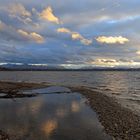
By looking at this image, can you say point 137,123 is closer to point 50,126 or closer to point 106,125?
point 106,125

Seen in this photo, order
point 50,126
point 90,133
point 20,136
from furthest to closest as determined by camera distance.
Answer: point 50,126 → point 90,133 → point 20,136

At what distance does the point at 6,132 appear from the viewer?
18.3 meters

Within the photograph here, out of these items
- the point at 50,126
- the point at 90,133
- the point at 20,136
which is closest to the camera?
the point at 20,136

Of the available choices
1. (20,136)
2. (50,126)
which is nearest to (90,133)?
(50,126)

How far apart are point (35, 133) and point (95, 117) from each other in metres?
8.12

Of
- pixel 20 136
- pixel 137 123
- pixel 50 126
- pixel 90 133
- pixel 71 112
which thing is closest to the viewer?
pixel 20 136

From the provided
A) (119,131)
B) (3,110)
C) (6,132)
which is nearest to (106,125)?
(119,131)

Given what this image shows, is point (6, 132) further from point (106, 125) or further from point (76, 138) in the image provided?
point (106, 125)

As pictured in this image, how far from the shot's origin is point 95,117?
24.8m

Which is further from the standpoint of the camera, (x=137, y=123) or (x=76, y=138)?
(x=137, y=123)

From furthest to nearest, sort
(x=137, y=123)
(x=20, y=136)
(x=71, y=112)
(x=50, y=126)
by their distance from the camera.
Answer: (x=71, y=112), (x=137, y=123), (x=50, y=126), (x=20, y=136)

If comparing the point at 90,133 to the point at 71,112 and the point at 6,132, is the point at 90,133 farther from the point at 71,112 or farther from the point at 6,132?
the point at 71,112

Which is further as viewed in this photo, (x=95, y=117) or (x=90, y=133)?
(x=95, y=117)

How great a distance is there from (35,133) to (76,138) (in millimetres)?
2857
